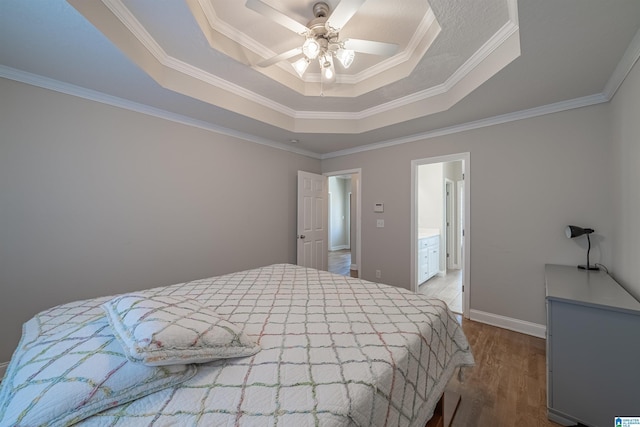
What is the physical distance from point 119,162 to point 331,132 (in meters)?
2.38

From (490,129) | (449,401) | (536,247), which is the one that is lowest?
(449,401)

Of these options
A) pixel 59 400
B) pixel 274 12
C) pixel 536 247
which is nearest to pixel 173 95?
pixel 274 12

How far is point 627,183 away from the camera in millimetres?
1771

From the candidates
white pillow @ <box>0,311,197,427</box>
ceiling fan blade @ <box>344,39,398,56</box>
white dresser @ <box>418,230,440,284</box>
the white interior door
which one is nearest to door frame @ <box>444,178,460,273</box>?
white dresser @ <box>418,230,440,284</box>

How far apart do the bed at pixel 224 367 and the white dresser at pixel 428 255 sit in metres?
2.68

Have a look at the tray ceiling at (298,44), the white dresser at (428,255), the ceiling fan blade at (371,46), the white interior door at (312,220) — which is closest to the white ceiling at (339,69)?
the tray ceiling at (298,44)

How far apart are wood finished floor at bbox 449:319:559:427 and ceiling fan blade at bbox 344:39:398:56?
250 cm

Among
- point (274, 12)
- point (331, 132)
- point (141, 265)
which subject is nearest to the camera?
point (274, 12)

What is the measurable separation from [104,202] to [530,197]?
4.25 metres

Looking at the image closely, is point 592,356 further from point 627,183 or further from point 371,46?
point 371,46

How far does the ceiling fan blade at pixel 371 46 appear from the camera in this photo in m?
1.70

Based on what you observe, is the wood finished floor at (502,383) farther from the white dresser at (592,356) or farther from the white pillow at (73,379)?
the white pillow at (73,379)

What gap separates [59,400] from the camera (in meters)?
0.66

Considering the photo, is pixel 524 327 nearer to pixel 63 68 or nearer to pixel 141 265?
pixel 141 265
